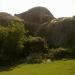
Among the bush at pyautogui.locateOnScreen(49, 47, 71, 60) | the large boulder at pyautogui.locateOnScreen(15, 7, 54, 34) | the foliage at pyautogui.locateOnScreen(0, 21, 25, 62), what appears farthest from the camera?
the large boulder at pyautogui.locateOnScreen(15, 7, 54, 34)

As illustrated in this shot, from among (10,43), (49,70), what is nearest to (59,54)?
(10,43)

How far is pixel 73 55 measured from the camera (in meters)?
49.5

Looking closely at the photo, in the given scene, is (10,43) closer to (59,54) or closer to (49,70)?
(59,54)

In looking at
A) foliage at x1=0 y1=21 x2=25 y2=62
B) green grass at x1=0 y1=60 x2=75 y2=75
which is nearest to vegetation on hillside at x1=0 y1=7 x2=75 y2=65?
foliage at x1=0 y1=21 x2=25 y2=62

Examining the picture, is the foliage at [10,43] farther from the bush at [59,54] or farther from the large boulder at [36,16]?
the large boulder at [36,16]

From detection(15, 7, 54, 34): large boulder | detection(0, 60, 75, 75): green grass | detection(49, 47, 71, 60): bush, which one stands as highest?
detection(15, 7, 54, 34): large boulder

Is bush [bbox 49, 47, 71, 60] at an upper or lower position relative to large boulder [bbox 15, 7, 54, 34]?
lower

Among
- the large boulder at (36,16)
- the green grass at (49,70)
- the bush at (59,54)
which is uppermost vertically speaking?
the large boulder at (36,16)

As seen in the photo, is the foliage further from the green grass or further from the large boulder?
the large boulder


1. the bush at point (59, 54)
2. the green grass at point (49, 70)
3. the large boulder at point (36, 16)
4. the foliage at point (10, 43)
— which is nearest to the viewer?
the green grass at point (49, 70)

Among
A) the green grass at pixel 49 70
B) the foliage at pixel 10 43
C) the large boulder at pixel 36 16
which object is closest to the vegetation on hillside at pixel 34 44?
the foliage at pixel 10 43

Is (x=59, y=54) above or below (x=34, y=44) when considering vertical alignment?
Answer: below

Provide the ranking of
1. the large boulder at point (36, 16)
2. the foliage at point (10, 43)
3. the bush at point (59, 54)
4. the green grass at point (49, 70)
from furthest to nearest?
the large boulder at point (36, 16), the bush at point (59, 54), the foliage at point (10, 43), the green grass at point (49, 70)

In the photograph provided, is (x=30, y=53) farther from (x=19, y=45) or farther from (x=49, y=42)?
(x=49, y=42)
